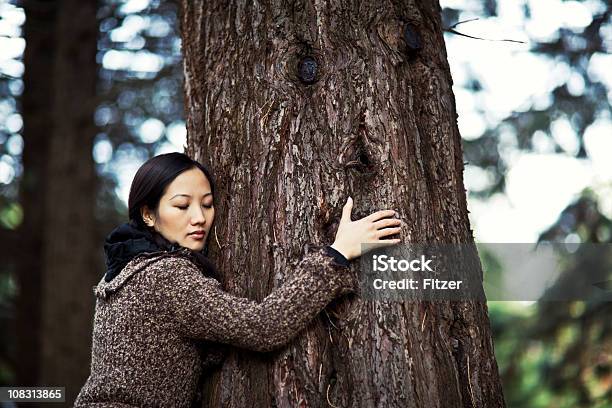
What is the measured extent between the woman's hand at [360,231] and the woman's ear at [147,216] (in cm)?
84

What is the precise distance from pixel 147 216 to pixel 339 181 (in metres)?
0.88

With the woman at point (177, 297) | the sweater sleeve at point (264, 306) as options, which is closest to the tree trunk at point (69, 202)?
the woman at point (177, 297)

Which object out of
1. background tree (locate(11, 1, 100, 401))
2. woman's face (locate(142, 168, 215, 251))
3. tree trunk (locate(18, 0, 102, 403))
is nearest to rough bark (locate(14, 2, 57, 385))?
background tree (locate(11, 1, 100, 401))

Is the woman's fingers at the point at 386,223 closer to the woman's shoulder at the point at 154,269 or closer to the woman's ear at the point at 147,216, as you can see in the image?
the woman's shoulder at the point at 154,269

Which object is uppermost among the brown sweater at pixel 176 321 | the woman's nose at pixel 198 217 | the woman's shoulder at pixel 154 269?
the woman's nose at pixel 198 217

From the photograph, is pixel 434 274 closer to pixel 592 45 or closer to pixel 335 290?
pixel 335 290

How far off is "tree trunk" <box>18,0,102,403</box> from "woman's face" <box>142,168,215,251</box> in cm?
457

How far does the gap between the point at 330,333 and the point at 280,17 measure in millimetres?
1341

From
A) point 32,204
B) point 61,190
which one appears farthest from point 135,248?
point 32,204

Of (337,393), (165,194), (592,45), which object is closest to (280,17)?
(165,194)

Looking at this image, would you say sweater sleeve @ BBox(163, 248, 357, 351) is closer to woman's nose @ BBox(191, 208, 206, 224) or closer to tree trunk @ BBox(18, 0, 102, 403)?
woman's nose @ BBox(191, 208, 206, 224)

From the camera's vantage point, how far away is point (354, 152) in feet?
8.51

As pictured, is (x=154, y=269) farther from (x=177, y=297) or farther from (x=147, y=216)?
(x=147, y=216)

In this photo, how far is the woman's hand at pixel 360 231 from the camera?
2469 mm
